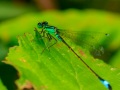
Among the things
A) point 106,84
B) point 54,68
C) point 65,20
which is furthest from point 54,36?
point 65,20

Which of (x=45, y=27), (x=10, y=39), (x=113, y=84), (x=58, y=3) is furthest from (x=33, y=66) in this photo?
(x=58, y=3)

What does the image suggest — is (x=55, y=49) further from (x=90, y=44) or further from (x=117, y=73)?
(x=90, y=44)

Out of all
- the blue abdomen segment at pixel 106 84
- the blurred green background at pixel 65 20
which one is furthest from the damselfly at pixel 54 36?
the blurred green background at pixel 65 20

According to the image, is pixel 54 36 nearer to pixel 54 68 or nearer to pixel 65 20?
pixel 54 68

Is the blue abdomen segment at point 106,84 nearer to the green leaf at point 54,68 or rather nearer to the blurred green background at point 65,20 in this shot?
the green leaf at point 54,68


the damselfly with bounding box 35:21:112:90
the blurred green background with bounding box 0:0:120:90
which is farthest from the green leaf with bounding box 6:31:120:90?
the blurred green background with bounding box 0:0:120:90

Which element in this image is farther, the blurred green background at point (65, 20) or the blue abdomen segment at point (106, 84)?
the blurred green background at point (65, 20)

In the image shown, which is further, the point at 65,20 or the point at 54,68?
the point at 65,20

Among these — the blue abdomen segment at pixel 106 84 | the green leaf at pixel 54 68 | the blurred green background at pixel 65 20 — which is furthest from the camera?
the blurred green background at pixel 65 20
